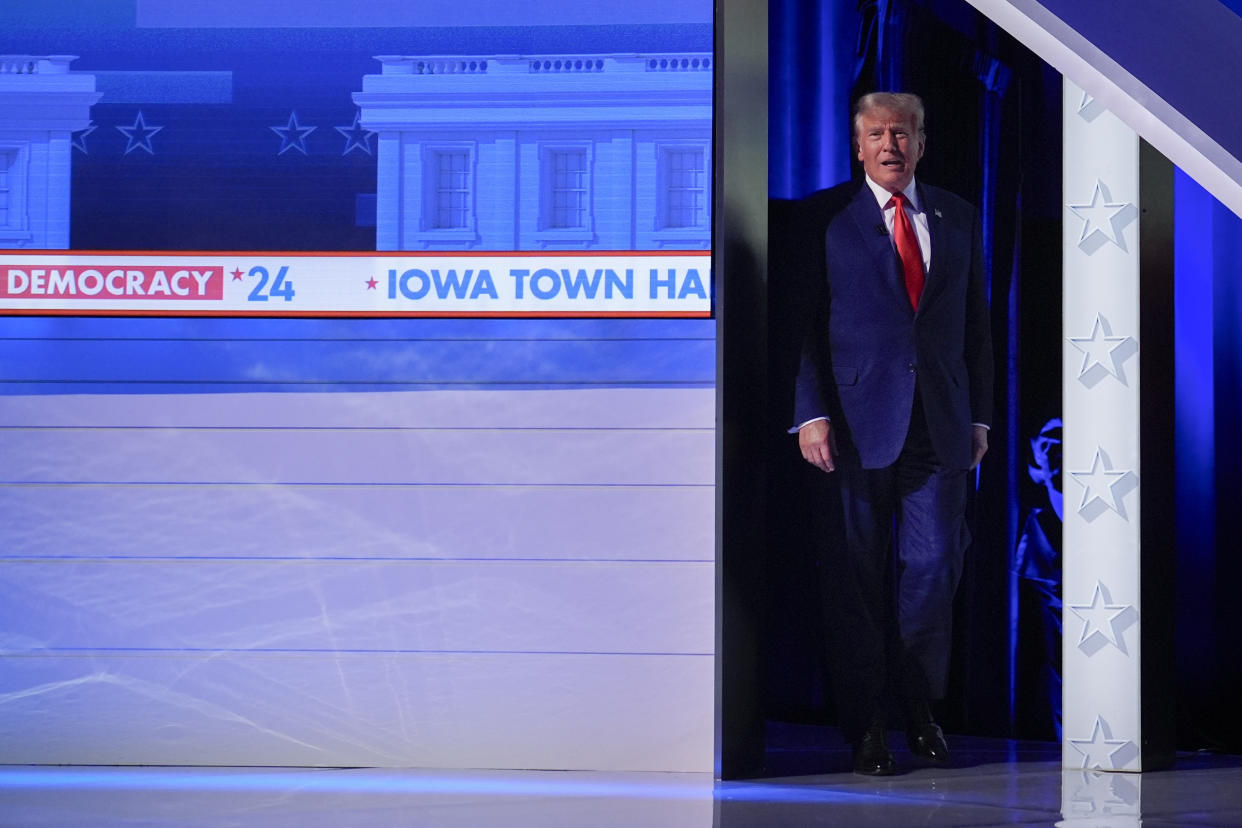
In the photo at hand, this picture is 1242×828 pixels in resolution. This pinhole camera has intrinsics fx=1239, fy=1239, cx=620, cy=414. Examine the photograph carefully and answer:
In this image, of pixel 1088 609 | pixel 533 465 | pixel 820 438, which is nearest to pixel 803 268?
pixel 820 438

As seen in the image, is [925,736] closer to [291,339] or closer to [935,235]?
[935,235]

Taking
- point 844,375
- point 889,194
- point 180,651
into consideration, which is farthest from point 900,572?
point 180,651

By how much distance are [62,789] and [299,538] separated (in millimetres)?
805

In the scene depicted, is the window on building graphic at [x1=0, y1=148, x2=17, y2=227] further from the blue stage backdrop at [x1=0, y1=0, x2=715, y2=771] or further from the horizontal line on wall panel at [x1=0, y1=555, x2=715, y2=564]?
the horizontal line on wall panel at [x1=0, y1=555, x2=715, y2=564]

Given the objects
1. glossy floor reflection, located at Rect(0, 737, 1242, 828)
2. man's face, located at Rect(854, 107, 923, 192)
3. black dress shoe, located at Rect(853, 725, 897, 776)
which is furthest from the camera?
man's face, located at Rect(854, 107, 923, 192)

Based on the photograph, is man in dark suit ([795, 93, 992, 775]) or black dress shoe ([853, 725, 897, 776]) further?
man in dark suit ([795, 93, 992, 775])

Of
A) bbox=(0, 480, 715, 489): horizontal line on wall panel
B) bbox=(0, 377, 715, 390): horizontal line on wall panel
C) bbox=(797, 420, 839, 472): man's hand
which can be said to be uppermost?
bbox=(0, 377, 715, 390): horizontal line on wall panel

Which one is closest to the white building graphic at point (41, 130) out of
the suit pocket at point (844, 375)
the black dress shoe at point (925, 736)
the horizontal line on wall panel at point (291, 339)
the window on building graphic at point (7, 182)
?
the window on building graphic at point (7, 182)

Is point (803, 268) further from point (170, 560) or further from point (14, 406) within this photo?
point (14, 406)

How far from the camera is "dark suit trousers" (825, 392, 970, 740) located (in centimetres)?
314

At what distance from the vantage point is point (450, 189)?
131 inches

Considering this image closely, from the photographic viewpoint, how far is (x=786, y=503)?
10.8 ft

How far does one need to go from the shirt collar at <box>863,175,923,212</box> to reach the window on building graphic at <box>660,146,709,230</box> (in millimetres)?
433

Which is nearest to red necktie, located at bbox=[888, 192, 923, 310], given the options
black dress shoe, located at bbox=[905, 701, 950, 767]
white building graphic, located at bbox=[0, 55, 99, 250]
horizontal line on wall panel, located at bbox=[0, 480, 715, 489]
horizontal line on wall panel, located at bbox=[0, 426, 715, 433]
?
horizontal line on wall panel, located at bbox=[0, 426, 715, 433]
